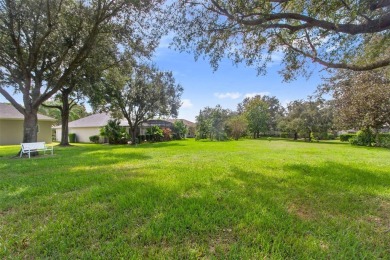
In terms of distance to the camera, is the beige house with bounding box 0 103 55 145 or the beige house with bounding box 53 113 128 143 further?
the beige house with bounding box 53 113 128 143

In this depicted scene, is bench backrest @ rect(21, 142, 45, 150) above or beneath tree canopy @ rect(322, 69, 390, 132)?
beneath

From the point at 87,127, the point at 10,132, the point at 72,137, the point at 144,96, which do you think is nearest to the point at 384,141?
the point at 144,96

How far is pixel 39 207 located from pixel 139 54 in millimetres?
10922

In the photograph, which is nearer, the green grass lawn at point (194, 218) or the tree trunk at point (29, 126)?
the green grass lawn at point (194, 218)

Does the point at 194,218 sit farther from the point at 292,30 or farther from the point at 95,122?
the point at 95,122

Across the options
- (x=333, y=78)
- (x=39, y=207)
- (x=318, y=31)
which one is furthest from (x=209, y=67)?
(x=333, y=78)

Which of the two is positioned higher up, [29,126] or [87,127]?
[87,127]

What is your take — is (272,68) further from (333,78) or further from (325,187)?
(333,78)

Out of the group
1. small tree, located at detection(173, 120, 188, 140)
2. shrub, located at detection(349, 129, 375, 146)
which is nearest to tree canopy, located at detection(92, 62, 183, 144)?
small tree, located at detection(173, 120, 188, 140)

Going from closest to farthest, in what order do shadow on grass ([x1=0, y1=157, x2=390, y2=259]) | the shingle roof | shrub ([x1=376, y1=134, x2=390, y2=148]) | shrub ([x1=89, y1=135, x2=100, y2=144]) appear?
shadow on grass ([x1=0, y1=157, x2=390, y2=259]) → shrub ([x1=376, y1=134, x2=390, y2=148]) → shrub ([x1=89, y1=135, x2=100, y2=144]) → the shingle roof

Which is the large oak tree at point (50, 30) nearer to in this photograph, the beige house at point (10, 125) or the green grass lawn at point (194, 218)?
the green grass lawn at point (194, 218)

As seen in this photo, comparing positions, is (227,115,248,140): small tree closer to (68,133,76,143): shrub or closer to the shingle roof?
the shingle roof

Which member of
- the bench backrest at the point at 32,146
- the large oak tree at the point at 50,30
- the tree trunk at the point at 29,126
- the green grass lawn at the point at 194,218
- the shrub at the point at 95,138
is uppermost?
the large oak tree at the point at 50,30

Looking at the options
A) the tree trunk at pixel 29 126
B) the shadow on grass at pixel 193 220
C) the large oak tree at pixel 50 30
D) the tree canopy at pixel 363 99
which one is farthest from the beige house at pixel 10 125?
the tree canopy at pixel 363 99
